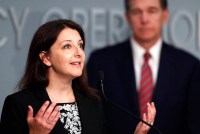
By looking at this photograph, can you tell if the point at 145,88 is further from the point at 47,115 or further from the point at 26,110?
the point at 47,115

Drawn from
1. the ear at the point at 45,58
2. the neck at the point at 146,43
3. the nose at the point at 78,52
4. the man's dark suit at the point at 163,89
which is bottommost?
the man's dark suit at the point at 163,89

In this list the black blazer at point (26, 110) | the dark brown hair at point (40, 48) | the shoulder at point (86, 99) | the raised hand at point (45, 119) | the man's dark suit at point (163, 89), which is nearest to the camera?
the raised hand at point (45, 119)

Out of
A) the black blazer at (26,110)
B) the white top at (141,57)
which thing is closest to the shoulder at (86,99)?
the black blazer at (26,110)

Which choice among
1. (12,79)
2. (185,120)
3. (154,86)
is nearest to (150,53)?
(154,86)

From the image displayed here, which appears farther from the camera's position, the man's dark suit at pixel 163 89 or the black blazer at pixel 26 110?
the man's dark suit at pixel 163 89

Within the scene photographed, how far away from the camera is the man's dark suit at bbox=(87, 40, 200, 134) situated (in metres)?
3.45

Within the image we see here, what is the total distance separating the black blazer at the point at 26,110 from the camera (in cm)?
239

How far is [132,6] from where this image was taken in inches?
141

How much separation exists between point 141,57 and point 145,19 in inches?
10.5

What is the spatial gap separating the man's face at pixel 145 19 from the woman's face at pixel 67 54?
106 cm

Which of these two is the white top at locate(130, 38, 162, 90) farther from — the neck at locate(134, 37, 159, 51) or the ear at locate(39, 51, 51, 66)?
the ear at locate(39, 51, 51, 66)

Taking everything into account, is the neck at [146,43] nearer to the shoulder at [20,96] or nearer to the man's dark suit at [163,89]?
the man's dark suit at [163,89]

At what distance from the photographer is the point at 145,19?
3529mm

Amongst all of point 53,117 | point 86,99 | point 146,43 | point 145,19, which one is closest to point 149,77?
point 146,43
